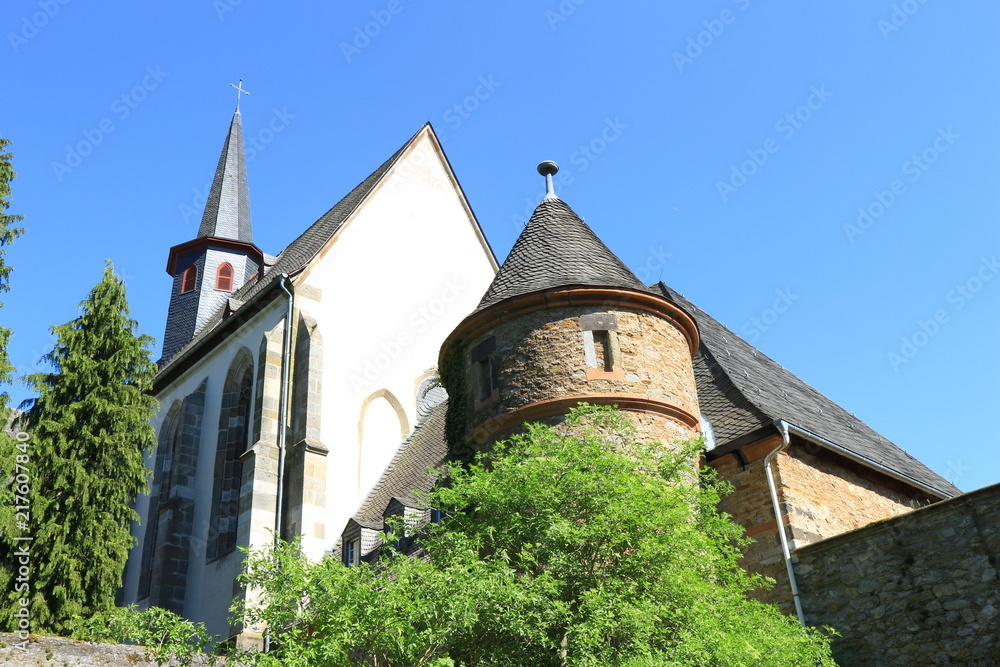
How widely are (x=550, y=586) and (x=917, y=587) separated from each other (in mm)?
4876

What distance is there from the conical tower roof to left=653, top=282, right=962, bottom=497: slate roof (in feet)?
60.4

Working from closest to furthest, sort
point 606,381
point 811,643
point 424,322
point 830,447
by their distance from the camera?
point 811,643 < point 606,381 < point 830,447 < point 424,322

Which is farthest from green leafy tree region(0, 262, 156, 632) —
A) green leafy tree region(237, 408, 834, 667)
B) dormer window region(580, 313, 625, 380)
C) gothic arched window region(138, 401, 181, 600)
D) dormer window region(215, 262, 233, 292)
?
dormer window region(215, 262, 233, 292)

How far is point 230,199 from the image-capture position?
34000 mm

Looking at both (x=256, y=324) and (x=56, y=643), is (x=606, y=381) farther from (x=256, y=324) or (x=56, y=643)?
(x=256, y=324)

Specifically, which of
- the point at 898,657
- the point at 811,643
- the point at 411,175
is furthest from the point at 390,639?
the point at 411,175

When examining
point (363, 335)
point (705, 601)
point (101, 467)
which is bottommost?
point (705, 601)

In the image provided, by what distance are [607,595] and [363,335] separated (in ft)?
45.1

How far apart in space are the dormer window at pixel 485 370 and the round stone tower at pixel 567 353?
0.05ft

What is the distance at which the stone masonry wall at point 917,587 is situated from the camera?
419 inches

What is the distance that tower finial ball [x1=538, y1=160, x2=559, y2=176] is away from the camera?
50.5 feet

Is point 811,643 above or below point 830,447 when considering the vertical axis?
below

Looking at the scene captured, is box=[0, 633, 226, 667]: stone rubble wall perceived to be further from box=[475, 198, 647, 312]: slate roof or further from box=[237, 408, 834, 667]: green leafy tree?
box=[475, 198, 647, 312]: slate roof

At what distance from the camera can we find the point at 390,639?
844 centimetres
